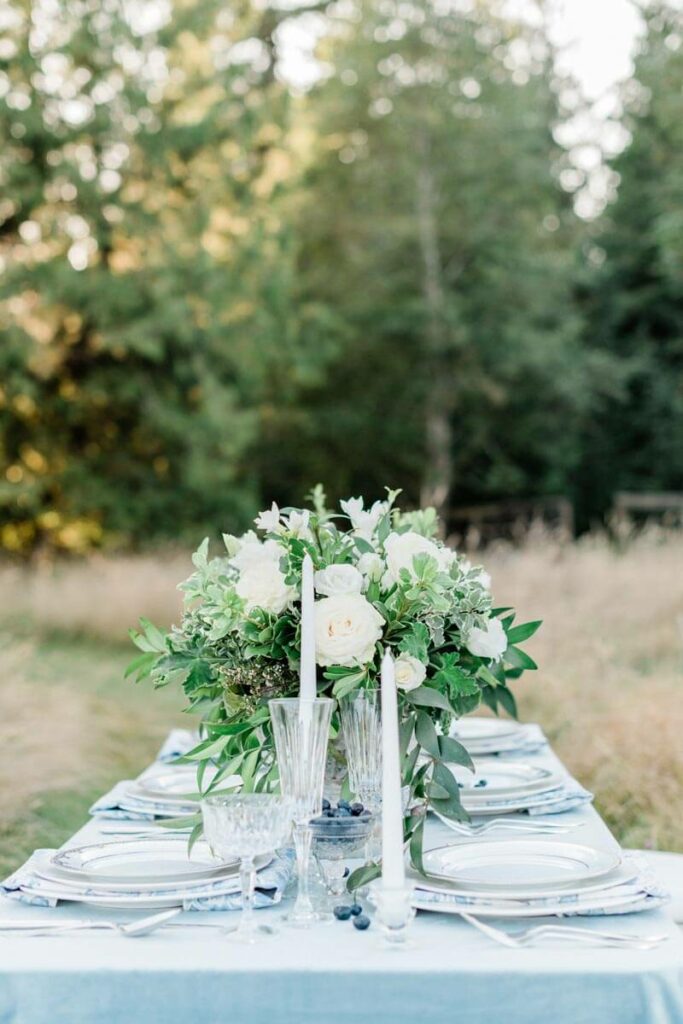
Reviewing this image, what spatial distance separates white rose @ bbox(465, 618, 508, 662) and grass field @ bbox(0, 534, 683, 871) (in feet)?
6.18

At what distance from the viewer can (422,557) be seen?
6.13ft

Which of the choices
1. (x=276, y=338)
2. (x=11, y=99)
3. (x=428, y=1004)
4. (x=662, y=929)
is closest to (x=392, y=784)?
(x=428, y=1004)

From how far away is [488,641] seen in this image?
1.98m

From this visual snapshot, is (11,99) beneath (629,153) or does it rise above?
beneath

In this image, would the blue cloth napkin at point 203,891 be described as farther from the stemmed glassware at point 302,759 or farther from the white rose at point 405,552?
the white rose at point 405,552

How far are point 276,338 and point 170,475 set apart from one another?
6.87ft

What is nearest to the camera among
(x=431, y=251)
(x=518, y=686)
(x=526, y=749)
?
(x=526, y=749)

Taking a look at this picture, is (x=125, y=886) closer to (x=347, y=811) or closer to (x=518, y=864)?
(x=347, y=811)

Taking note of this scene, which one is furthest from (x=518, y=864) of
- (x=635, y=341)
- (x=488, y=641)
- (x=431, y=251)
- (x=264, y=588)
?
(x=635, y=341)

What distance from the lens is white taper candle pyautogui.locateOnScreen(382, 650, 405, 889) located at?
1.49 m

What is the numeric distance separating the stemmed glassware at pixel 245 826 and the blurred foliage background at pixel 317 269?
9.11m

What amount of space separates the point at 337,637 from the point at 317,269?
15.4 m

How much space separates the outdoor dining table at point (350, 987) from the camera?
56.4 inches

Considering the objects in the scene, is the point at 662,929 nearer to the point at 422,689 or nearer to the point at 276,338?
the point at 422,689
